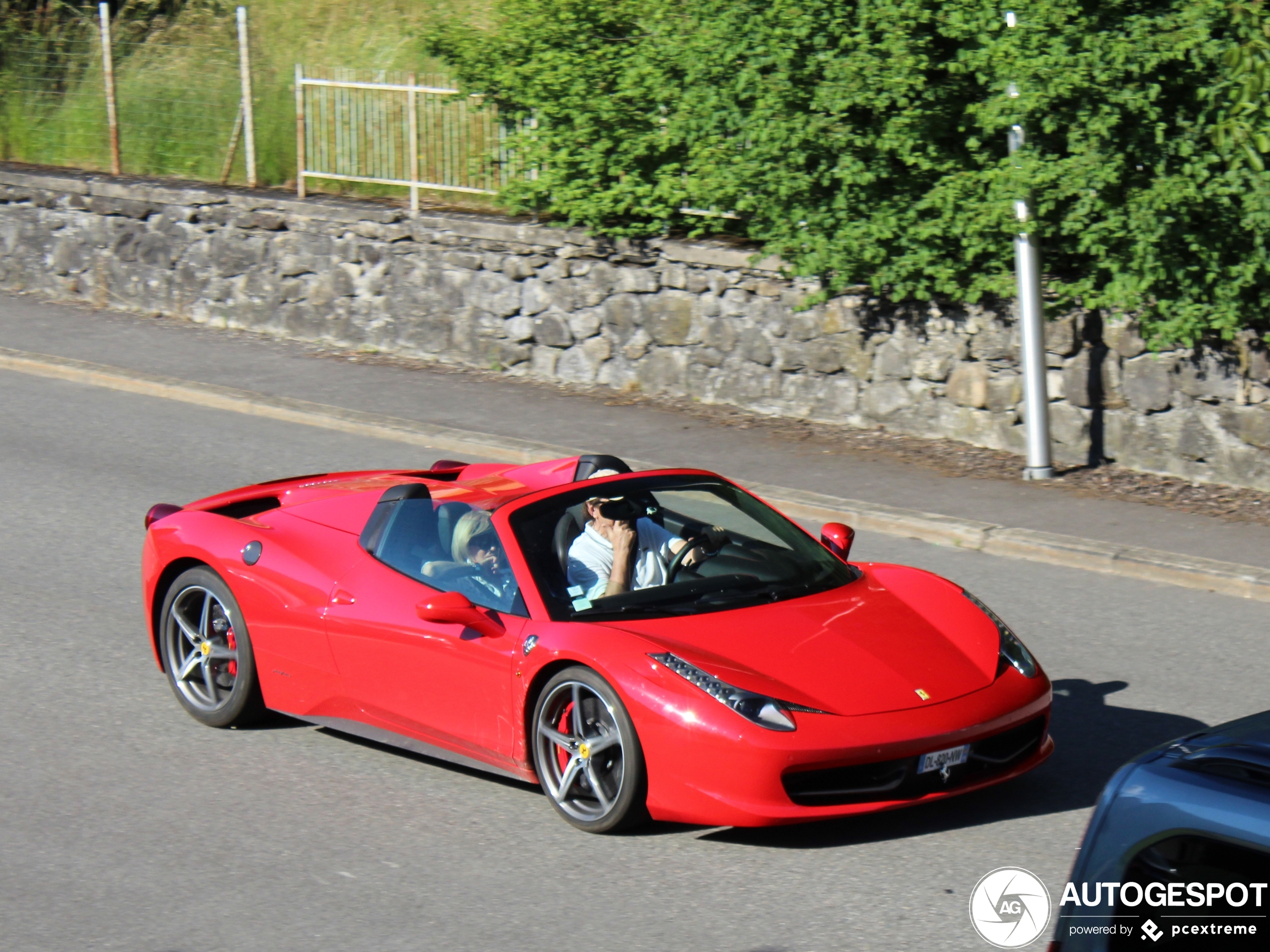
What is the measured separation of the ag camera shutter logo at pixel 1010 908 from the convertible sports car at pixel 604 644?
43 centimetres

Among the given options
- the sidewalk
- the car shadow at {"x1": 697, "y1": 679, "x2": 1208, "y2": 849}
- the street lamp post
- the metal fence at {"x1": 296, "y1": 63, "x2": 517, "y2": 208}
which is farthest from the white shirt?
the metal fence at {"x1": 296, "y1": 63, "x2": 517, "y2": 208}

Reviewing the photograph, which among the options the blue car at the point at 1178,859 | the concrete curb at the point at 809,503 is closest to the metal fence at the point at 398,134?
the concrete curb at the point at 809,503

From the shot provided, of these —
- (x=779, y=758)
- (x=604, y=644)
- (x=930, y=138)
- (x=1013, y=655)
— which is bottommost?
(x=779, y=758)

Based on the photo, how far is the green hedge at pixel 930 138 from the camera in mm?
11141

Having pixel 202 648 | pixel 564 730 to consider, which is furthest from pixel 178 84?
pixel 564 730

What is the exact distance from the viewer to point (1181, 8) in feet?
36.7

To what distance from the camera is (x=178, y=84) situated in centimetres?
2044

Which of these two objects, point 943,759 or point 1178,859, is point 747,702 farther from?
point 1178,859

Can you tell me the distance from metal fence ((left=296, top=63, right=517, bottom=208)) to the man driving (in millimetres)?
9644

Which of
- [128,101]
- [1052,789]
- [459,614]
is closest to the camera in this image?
[459,614]

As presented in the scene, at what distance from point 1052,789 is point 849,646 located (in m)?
1.05

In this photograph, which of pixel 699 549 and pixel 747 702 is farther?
pixel 699 549

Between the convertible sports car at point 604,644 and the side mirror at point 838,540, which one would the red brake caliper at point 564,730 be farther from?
the side mirror at point 838,540

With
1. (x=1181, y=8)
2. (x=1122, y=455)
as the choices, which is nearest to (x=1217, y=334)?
(x=1122, y=455)
